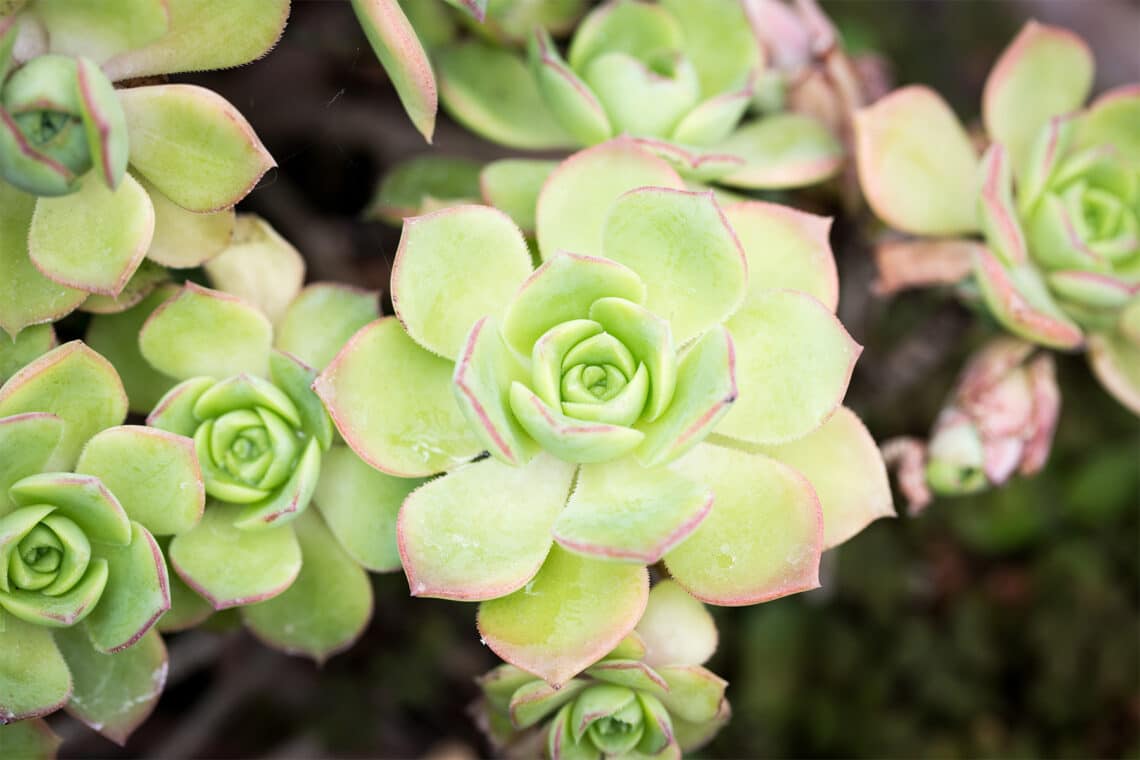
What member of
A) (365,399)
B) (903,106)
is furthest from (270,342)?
(903,106)

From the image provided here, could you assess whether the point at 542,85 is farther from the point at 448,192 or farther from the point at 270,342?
the point at 270,342

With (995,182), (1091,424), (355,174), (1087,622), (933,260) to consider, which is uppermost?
(995,182)

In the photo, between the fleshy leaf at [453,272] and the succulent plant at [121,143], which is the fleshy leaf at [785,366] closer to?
the fleshy leaf at [453,272]

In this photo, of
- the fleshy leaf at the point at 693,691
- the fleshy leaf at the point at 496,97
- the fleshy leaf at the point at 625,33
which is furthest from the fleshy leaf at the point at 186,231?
the fleshy leaf at the point at 693,691

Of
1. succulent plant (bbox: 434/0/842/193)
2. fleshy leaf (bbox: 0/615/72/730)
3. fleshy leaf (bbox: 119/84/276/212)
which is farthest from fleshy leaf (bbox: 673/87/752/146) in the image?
fleshy leaf (bbox: 0/615/72/730)

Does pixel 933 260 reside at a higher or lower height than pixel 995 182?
lower

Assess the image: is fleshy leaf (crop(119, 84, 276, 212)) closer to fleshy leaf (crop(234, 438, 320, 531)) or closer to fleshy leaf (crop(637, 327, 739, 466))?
fleshy leaf (crop(234, 438, 320, 531))

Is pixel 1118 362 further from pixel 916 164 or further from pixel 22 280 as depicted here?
pixel 22 280

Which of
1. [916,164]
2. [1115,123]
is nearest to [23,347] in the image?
[916,164]
